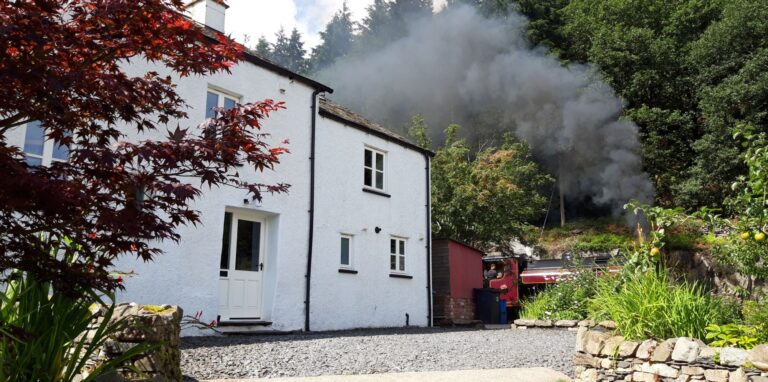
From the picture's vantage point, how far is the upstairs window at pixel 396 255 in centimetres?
1301

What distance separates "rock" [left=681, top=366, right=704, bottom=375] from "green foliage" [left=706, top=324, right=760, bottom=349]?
0.32m

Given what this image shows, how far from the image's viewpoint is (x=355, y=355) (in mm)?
6719

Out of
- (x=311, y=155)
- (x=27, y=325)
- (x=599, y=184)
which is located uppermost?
(x=599, y=184)

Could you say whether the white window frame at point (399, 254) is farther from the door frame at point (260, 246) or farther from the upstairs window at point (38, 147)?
the upstairs window at point (38, 147)

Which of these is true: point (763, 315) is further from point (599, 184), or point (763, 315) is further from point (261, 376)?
point (599, 184)

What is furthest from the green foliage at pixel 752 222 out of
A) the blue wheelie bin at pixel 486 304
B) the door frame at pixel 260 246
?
the blue wheelie bin at pixel 486 304

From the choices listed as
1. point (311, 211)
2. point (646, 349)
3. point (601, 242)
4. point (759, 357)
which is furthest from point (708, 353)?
point (601, 242)

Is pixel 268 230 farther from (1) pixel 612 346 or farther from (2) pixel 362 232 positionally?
(1) pixel 612 346

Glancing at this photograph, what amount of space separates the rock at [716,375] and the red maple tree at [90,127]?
Result: 400cm

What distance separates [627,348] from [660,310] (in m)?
0.50

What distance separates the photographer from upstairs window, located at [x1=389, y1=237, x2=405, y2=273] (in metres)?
13.0

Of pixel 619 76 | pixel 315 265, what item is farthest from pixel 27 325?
pixel 619 76

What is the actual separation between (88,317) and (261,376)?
6.35 feet

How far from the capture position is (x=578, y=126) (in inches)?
1093
